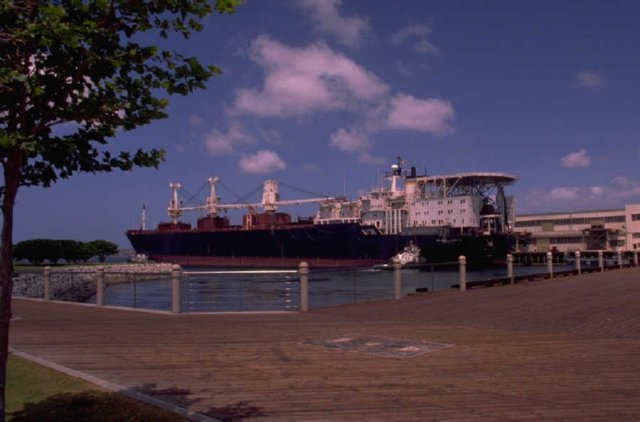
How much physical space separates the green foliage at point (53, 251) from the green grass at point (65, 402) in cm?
4718

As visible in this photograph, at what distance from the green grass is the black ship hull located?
58.6 metres

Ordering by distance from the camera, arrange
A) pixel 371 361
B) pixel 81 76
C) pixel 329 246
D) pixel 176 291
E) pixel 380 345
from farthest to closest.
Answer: pixel 329 246
pixel 176 291
pixel 380 345
pixel 371 361
pixel 81 76

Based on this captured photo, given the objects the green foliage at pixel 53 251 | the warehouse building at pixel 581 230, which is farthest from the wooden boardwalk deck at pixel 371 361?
the warehouse building at pixel 581 230

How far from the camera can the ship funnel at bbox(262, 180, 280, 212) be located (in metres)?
90.9

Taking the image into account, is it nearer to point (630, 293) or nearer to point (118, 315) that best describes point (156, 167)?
point (118, 315)

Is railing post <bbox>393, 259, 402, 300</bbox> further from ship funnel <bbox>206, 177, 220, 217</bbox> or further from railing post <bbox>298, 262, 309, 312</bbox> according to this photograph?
ship funnel <bbox>206, 177, 220, 217</bbox>

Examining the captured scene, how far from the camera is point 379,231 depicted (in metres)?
72.1

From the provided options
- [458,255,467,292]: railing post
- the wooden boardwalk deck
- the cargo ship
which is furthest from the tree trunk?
the cargo ship

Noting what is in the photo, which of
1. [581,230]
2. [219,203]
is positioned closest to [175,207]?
[219,203]

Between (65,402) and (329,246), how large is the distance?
65532 mm

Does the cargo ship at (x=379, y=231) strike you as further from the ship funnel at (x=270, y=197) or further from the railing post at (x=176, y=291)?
the railing post at (x=176, y=291)

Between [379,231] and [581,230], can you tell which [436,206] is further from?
[581,230]

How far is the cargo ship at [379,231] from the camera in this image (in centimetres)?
6944

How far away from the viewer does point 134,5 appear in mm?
3844
